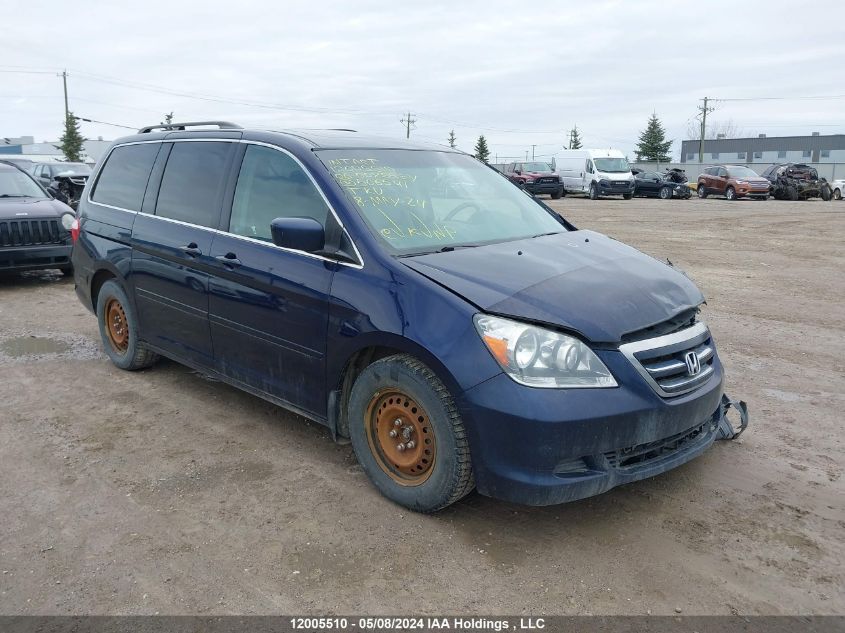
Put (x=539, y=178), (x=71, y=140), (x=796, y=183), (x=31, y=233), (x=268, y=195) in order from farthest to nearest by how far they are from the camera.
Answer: (x=71, y=140)
(x=796, y=183)
(x=539, y=178)
(x=31, y=233)
(x=268, y=195)

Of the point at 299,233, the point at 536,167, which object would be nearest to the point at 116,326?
the point at 299,233

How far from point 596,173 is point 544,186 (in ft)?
9.03

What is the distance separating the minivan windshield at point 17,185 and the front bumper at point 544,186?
24.1 m

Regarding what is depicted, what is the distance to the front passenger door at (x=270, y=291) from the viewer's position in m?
3.79

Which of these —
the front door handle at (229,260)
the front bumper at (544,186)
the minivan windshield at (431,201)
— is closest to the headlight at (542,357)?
the minivan windshield at (431,201)

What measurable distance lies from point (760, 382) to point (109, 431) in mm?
4653

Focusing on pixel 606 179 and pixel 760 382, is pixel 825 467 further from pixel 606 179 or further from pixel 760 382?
pixel 606 179

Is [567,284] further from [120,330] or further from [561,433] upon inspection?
[120,330]

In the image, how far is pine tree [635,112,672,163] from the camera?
243 ft

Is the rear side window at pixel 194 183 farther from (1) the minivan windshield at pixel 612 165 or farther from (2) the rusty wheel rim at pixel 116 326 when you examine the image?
(1) the minivan windshield at pixel 612 165

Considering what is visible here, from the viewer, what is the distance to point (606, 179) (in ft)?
108

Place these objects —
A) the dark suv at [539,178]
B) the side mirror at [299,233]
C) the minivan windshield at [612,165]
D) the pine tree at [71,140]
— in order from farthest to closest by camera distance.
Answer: the pine tree at [71,140] → the minivan windshield at [612,165] → the dark suv at [539,178] → the side mirror at [299,233]

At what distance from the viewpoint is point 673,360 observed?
333cm

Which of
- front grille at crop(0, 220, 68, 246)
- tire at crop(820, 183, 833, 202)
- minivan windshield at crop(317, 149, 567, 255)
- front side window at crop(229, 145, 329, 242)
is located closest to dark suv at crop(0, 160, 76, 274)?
front grille at crop(0, 220, 68, 246)
